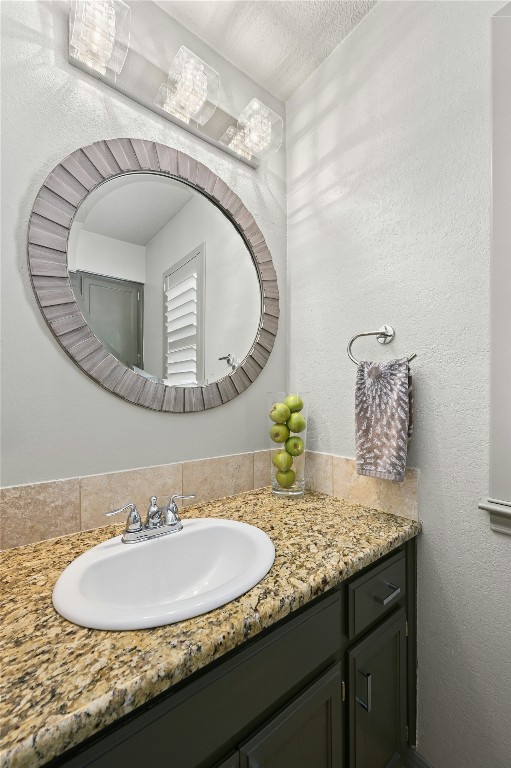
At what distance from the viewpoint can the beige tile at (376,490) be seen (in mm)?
1094

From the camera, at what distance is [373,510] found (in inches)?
46.4

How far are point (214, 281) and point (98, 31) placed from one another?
2.49ft

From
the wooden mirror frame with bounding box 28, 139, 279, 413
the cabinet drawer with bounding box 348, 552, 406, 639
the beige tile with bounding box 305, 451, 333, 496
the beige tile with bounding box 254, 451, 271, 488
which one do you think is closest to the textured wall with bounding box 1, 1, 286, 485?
the wooden mirror frame with bounding box 28, 139, 279, 413

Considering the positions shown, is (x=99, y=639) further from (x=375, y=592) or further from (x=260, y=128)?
(x=260, y=128)

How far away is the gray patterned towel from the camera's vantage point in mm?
1037

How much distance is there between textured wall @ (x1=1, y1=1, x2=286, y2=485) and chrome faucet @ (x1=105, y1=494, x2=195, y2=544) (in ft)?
0.63

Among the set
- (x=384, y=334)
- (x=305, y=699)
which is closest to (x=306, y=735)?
(x=305, y=699)

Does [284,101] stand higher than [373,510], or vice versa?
[284,101]

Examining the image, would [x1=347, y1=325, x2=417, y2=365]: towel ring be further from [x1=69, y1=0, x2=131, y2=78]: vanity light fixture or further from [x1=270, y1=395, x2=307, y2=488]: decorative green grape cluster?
[x1=69, y1=0, x2=131, y2=78]: vanity light fixture

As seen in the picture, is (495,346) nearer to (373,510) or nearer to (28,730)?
(373,510)

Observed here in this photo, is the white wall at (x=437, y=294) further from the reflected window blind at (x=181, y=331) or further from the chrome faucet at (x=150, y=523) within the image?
the chrome faucet at (x=150, y=523)

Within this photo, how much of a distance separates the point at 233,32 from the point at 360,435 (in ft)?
5.09

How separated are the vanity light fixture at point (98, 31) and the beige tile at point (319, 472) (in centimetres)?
147

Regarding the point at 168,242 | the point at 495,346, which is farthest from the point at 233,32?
the point at 495,346
